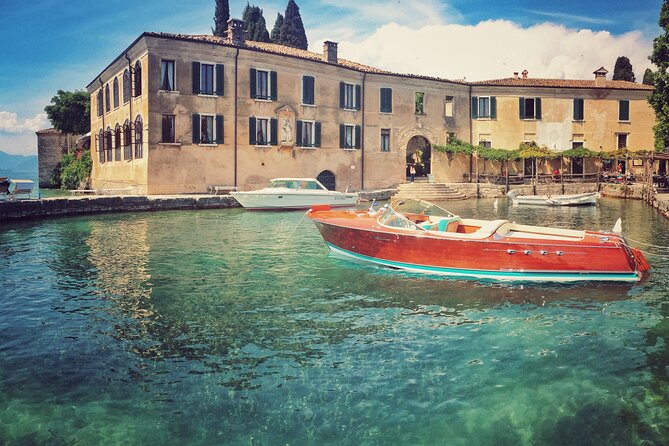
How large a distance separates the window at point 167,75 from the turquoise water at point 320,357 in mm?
15885

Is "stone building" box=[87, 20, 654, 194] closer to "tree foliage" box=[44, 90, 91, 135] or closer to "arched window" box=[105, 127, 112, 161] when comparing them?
"arched window" box=[105, 127, 112, 161]

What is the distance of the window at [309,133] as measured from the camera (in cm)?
3125

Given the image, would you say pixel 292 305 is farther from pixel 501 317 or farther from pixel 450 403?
pixel 450 403

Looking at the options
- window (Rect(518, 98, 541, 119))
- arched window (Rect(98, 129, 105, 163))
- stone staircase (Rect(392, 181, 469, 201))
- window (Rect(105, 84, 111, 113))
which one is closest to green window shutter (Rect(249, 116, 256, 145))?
stone staircase (Rect(392, 181, 469, 201))

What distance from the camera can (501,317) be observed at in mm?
8883

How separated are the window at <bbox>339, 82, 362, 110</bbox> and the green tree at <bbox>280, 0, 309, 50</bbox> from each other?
75.6ft

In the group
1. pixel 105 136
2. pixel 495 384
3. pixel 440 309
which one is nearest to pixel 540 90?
pixel 105 136

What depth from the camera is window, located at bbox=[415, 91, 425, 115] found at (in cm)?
3722

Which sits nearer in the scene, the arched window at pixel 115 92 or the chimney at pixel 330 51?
the arched window at pixel 115 92

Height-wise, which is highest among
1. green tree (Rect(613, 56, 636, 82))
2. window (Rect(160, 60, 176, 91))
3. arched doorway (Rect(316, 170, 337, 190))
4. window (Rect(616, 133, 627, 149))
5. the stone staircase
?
green tree (Rect(613, 56, 636, 82))

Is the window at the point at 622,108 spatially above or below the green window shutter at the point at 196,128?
above

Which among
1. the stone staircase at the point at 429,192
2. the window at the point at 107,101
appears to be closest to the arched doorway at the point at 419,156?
the stone staircase at the point at 429,192

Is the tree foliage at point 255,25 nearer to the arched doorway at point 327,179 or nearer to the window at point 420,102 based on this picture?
the window at point 420,102

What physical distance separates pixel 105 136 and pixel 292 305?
2989cm
